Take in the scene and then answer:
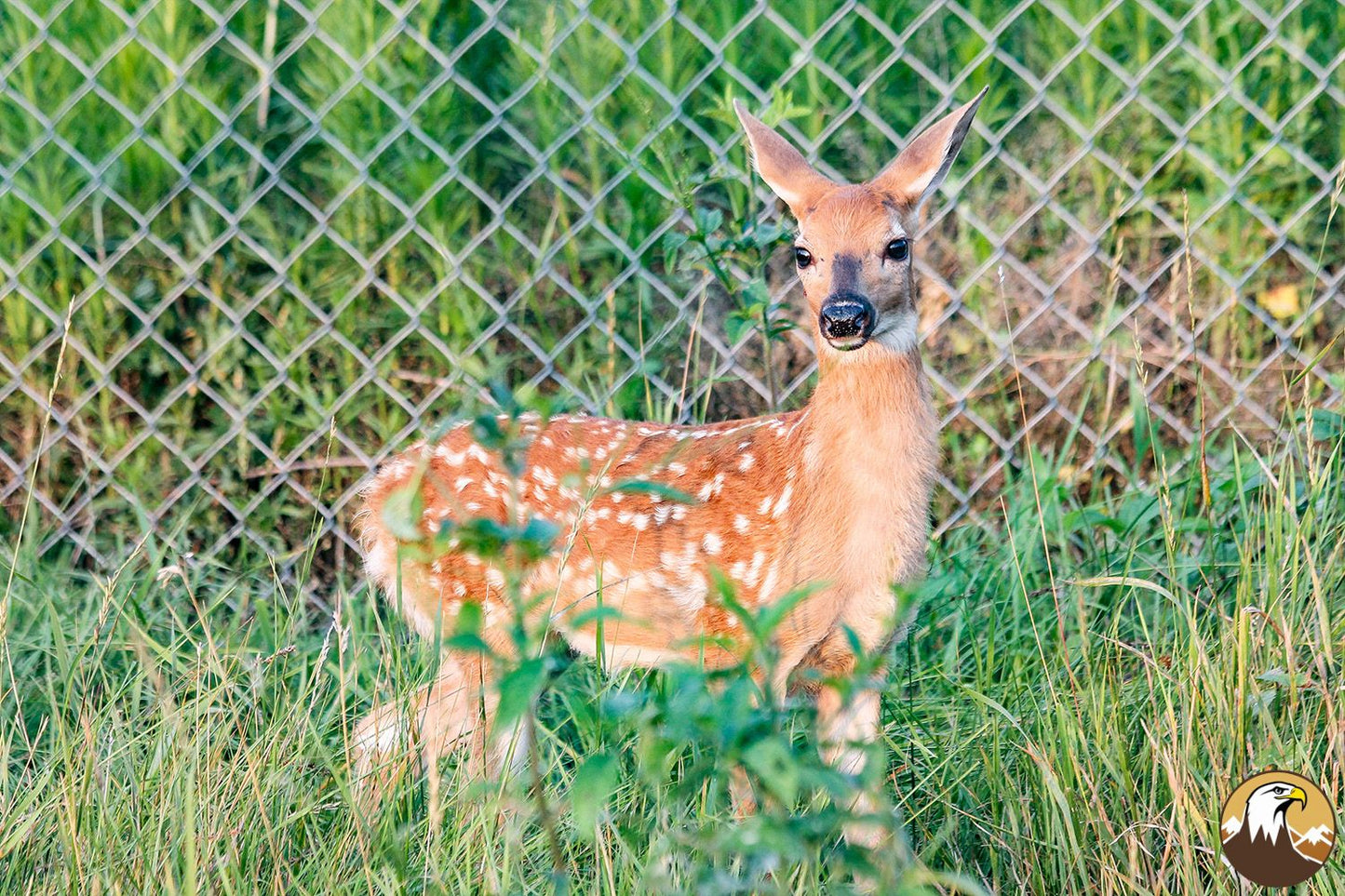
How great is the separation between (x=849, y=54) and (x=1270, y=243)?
1441mm

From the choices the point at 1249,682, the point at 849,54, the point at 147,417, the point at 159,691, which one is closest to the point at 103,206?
the point at 147,417

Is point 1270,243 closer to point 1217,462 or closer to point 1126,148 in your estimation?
point 1126,148

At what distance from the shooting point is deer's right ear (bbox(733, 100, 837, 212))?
332 centimetres

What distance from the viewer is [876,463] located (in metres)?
3.11

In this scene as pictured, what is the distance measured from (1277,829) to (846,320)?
3.90ft

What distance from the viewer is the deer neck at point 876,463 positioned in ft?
10.1

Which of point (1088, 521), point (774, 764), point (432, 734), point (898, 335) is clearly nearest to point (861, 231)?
point (898, 335)

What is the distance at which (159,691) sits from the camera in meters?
2.14

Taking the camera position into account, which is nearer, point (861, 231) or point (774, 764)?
point (774, 764)

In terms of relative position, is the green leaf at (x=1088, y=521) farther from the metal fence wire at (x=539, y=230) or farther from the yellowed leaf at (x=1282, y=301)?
the yellowed leaf at (x=1282, y=301)

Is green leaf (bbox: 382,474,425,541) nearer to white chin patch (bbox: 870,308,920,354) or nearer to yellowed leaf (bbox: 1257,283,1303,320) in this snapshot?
white chin patch (bbox: 870,308,920,354)

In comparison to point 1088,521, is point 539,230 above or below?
above

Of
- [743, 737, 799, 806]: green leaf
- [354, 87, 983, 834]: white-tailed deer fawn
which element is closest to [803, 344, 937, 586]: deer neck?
[354, 87, 983, 834]: white-tailed deer fawn

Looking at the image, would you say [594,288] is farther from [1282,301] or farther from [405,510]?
[405,510]
